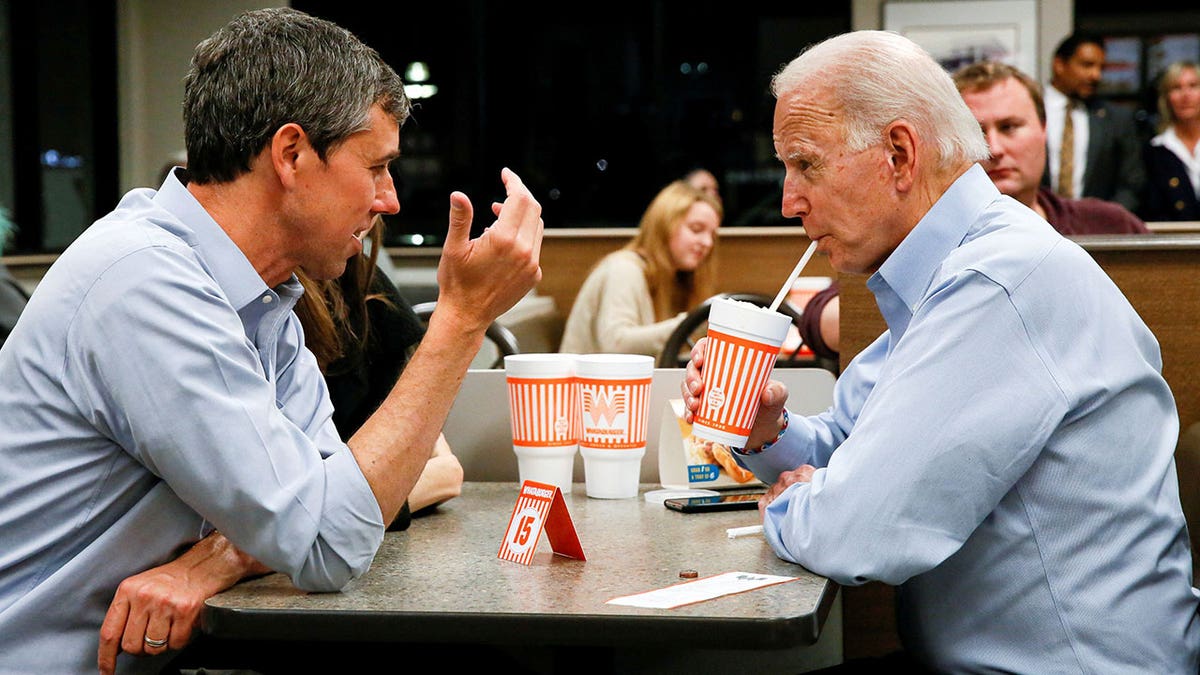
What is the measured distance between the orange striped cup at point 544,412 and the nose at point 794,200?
0.41 metres

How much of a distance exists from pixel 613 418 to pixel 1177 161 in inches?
188

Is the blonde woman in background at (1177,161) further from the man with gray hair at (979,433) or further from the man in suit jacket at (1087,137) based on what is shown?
the man with gray hair at (979,433)

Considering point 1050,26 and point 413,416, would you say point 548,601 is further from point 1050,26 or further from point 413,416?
point 1050,26

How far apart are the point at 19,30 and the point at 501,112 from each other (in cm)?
280

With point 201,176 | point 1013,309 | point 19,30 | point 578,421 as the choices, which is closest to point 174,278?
point 201,176

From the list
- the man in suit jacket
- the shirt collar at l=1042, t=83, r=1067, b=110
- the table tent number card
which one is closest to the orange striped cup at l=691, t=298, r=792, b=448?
the table tent number card

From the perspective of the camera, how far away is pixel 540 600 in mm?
1166

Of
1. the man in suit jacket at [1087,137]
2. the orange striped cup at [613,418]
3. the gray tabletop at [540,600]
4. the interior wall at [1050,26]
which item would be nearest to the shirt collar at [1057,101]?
the man in suit jacket at [1087,137]

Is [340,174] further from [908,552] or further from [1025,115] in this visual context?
[1025,115]

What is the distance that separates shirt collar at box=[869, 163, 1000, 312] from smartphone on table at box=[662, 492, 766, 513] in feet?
1.20

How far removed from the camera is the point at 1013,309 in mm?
1250

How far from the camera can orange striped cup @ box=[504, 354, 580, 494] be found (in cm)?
174

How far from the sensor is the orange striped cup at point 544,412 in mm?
1739

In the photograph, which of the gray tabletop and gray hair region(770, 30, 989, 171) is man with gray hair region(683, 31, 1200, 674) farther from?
the gray tabletop
